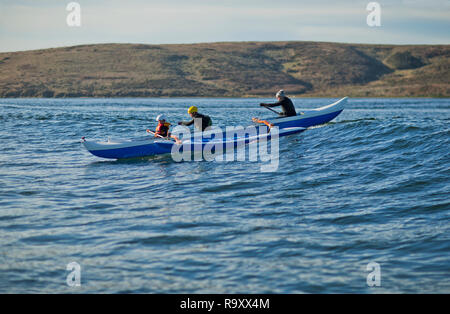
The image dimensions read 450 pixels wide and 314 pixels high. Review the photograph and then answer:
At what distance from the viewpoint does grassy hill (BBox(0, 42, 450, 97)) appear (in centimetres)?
11381

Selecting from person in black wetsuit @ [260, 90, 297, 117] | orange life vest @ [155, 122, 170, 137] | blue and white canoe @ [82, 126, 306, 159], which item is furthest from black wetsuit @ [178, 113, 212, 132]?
person in black wetsuit @ [260, 90, 297, 117]

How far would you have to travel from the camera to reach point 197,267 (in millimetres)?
6641

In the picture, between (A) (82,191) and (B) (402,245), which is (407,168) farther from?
(A) (82,191)

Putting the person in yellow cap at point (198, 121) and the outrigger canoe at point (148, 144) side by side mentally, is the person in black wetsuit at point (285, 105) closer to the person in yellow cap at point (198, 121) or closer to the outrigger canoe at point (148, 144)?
the outrigger canoe at point (148, 144)

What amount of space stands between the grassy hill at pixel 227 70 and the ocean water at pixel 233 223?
99.0 m

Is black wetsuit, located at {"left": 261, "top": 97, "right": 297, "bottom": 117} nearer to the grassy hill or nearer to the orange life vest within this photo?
the orange life vest

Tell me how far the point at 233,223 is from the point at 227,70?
134 meters

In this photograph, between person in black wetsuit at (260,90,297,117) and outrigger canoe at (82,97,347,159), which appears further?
person in black wetsuit at (260,90,297,117)

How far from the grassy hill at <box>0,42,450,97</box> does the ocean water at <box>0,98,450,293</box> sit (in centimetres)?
9898

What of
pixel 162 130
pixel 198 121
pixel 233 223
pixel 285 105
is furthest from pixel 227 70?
pixel 233 223

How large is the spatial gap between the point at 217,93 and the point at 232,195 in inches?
4247

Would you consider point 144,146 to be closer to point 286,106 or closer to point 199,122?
point 199,122

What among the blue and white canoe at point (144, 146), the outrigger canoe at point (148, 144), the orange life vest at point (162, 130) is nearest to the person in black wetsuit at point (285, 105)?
the outrigger canoe at point (148, 144)

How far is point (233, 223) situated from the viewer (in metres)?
8.68
